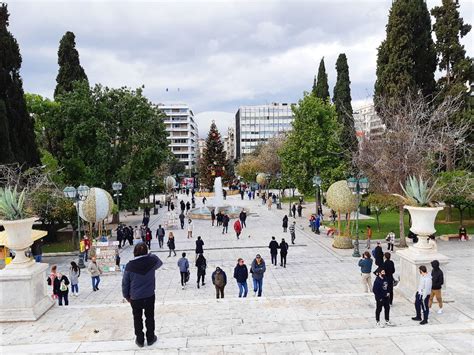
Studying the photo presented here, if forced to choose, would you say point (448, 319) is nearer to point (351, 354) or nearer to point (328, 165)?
point (351, 354)

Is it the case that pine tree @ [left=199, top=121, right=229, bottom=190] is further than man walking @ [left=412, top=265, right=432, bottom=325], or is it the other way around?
pine tree @ [left=199, top=121, right=229, bottom=190]

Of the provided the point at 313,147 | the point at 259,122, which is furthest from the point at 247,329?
the point at 259,122

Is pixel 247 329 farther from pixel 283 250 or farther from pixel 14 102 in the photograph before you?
pixel 14 102

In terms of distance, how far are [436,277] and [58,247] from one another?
20441mm

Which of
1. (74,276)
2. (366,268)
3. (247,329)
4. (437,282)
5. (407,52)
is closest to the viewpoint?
(247,329)

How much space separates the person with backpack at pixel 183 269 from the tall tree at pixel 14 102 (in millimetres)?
15159

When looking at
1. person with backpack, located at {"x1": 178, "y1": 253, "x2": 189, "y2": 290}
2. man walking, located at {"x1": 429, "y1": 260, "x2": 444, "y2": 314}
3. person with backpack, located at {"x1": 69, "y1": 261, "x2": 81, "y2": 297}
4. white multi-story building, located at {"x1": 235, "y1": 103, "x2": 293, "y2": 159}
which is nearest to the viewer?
man walking, located at {"x1": 429, "y1": 260, "x2": 444, "y2": 314}

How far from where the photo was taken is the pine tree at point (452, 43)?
28.2 metres

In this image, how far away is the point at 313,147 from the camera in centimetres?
Answer: 3045

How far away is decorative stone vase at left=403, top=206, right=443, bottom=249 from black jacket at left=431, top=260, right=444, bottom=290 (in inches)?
29.6

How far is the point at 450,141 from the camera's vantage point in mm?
25047

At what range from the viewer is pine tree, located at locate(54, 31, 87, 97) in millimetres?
33781

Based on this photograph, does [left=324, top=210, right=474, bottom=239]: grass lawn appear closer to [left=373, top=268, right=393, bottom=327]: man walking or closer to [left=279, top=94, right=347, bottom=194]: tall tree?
[left=279, top=94, right=347, bottom=194]: tall tree

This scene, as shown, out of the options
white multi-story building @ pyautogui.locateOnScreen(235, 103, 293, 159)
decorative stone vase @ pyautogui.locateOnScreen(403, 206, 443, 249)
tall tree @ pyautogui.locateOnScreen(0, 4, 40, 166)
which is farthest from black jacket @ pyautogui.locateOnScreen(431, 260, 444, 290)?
white multi-story building @ pyautogui.locateOnScreen(235, 103, 293, 159)
